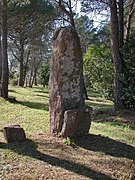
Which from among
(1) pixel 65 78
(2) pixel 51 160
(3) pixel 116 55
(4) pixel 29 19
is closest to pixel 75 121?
(1) pixel 65 78

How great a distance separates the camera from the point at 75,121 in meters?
6.57

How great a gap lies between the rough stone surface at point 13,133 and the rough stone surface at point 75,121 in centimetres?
83

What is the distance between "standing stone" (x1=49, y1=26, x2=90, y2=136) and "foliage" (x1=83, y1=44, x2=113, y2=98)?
751 cm

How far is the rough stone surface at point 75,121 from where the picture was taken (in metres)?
6.56

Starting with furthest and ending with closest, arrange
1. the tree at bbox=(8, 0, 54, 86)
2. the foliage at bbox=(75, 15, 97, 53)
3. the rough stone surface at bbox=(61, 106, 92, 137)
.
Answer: the foliage at bbox=(75, 15, 97, 53)
the tree at bbox=(8, 0, 54, 86)
the rough stone surface at bbox=(61, 106, 92, 137)

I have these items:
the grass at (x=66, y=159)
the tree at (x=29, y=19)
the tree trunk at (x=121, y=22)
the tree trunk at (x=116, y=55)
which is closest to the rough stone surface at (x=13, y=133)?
the grass at (x=66, y=159)

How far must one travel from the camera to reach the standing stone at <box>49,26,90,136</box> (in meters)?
6.82

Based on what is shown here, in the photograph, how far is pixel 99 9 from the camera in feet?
52.1

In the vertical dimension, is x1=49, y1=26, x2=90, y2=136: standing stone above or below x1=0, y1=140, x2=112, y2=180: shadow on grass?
above

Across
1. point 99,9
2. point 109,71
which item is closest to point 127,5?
point 99,9

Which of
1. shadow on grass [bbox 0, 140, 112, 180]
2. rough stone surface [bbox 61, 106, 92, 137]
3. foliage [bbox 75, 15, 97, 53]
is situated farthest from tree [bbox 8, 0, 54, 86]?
shadow on grass [bbox 0, 140, 112, 180]

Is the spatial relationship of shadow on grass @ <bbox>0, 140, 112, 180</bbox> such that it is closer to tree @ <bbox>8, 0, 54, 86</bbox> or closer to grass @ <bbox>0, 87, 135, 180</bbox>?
grass @ <bbox>0, 87, 135, 180</bbox>

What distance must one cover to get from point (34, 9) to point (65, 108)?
19.0 m

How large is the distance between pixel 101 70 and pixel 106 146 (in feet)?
28.9
